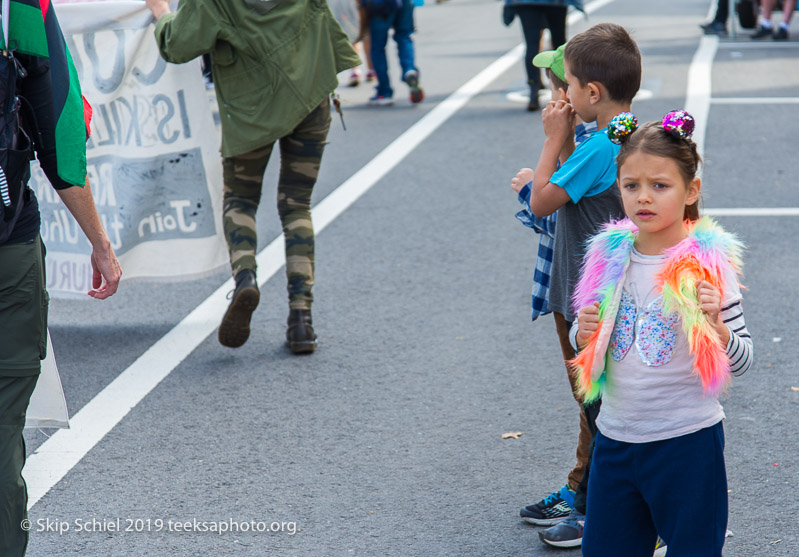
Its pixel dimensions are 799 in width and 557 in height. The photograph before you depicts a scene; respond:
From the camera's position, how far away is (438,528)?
140 inches

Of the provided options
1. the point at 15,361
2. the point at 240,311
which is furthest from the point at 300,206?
the point at 15,361

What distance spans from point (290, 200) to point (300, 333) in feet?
2.06

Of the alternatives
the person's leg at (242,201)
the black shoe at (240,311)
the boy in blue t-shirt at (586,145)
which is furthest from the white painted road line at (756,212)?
the boy in blue t-shirt at (586,145)

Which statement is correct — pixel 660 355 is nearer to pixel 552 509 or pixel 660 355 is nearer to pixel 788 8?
pixel 552 509

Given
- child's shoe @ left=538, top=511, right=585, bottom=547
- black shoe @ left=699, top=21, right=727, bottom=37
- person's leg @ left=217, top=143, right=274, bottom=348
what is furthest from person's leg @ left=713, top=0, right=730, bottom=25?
child's shoe @ left=538, top=511, right=585, bottom=547

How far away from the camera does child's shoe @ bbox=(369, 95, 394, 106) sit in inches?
454

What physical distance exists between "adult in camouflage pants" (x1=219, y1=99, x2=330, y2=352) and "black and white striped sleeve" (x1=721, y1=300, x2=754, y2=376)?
2.73 meters

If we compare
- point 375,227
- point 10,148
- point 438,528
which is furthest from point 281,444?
point 375,227

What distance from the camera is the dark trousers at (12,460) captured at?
2.70 m

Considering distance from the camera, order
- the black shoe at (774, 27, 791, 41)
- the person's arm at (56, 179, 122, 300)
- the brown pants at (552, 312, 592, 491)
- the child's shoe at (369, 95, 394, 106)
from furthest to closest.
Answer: the black shoe at (774, 27, 791, 41) → the child's shoe at (369, 95, 394, 106) → the brown pants at (552, 312, 592, 491) → the person's arm at (56, 179, 122, 300)

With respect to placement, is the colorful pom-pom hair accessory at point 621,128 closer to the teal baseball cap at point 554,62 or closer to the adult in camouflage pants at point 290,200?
the teal baseball cap at point 554,62

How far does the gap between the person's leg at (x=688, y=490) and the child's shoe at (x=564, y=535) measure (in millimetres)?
775

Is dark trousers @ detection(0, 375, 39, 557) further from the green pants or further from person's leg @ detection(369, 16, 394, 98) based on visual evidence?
person's leg @ detection(369, 16, 394, 98)

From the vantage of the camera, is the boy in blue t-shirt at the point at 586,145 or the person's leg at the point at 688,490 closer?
the person's leg at the point at 688,490
